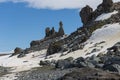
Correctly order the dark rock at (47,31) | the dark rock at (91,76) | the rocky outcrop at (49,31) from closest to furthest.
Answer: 1. the dark rock at (91,76)
2. the rocky outcrop at (49,31)
3. the dark rock at (47,31)

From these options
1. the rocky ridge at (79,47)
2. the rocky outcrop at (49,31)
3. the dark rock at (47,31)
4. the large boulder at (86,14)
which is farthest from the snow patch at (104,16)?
the dark rock at (47,31)

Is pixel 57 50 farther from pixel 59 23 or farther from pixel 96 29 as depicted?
pixel 59 23

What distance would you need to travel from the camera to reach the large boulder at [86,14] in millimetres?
143375

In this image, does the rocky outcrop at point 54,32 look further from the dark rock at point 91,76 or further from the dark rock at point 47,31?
the dark rock at point 91,76

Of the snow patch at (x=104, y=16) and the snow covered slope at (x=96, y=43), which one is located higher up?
the snow patch at (x=104, y=16)

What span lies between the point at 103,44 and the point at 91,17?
53.8 metres

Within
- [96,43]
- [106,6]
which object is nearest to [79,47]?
[96,43]

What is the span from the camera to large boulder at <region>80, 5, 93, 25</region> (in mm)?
143375

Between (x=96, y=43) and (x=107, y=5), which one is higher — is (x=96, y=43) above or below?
below

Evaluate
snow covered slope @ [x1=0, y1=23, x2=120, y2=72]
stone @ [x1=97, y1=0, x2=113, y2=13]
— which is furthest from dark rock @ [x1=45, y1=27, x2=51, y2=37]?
snow covered slope @ [x1=0, y1=23, x2=120, y2=72]

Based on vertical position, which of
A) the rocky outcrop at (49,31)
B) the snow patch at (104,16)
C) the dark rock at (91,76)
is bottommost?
the dark rock at (91,76)

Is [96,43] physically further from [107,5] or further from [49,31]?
[49,31]

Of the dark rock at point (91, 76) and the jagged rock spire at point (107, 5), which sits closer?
the dark rock at point (91, 76)

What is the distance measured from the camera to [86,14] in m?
144
